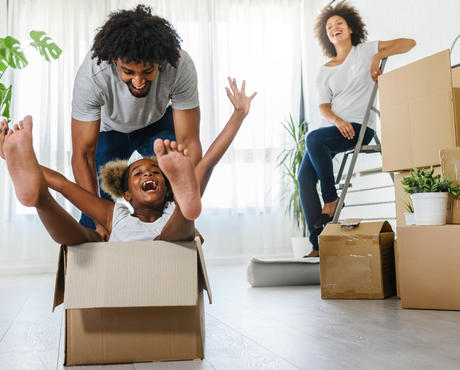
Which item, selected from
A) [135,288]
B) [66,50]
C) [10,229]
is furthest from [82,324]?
[66,50]

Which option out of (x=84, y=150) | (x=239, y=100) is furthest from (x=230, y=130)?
(x=84, y=150)

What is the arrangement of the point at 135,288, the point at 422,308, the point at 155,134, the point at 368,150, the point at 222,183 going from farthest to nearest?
the point at 222,183 < the point at 368,150 < the point at 155,134 < the point at 422,308 < the point at 135,288

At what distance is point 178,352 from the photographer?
1106 mm

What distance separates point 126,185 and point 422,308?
1017 mm

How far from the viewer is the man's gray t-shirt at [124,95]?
1.68m

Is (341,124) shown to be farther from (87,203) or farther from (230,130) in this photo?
(87,203)

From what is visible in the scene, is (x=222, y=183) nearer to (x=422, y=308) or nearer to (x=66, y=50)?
(x=66, y=50)

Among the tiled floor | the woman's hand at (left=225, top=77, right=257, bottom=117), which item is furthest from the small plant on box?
the woman's hand at (left=225, top=77, right=257, bottom=117)

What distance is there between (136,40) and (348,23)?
2.17 m

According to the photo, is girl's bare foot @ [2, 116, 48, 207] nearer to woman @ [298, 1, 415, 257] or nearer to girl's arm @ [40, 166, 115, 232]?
girl's arm @ [40, 166, 115, 232]

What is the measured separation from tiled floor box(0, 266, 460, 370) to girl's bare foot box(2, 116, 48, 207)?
366 millimetres

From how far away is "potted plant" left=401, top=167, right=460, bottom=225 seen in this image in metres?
1.62

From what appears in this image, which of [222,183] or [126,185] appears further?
[222,183]

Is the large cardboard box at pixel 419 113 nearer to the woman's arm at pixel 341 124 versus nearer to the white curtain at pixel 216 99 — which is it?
the woman's arm at pixel 341 124
